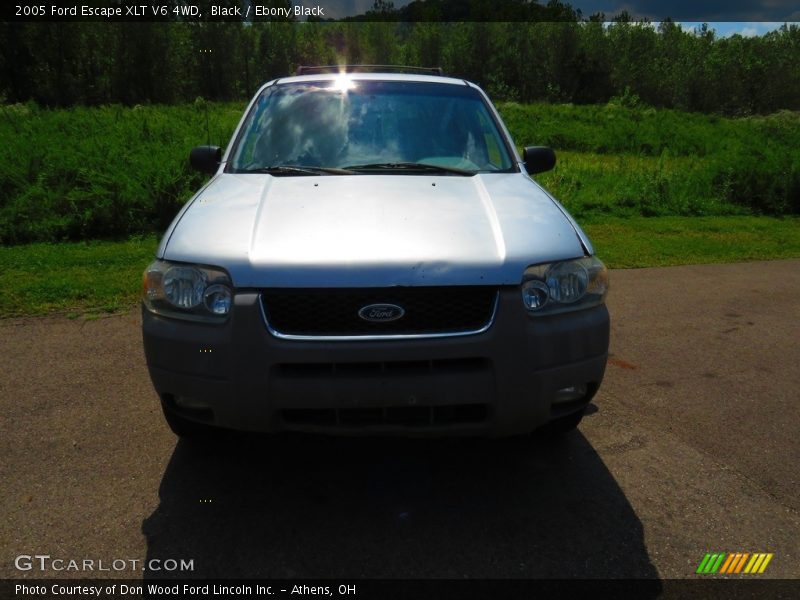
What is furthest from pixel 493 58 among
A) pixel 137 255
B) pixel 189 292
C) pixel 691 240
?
pixel 189 292

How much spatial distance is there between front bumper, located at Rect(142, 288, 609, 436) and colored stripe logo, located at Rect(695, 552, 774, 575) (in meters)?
0.78

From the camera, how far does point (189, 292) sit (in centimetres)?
260

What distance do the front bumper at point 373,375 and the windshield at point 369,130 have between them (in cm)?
130

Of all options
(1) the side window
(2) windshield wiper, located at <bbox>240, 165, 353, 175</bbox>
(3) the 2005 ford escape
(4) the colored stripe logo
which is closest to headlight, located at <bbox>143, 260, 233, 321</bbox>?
(3) the 2005 ford escape

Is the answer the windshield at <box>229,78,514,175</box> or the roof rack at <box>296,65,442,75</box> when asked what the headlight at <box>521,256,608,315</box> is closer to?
the windshield at <box>229,78,514,175</box>

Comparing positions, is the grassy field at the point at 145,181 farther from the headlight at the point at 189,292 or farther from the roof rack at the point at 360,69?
the headlight at the point at 189,292

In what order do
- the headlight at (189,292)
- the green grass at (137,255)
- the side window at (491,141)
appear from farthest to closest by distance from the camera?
the green grass at (137,255), the side window at (491,141), the headlight at (189,292)

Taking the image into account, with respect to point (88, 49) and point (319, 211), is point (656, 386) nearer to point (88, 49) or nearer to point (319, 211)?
point (319, 211)

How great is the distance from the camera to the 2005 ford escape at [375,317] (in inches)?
95.5

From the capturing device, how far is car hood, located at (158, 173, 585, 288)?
248cm

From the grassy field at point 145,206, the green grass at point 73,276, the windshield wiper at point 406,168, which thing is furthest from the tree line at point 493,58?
the windshield wiper at point 406,168

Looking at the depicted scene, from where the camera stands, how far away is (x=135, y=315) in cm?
552

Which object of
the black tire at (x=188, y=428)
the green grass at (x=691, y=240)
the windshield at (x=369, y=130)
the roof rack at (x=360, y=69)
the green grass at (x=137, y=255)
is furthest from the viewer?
the green grass at (x=691, y=240)

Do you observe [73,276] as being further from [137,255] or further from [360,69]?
[360,69]
